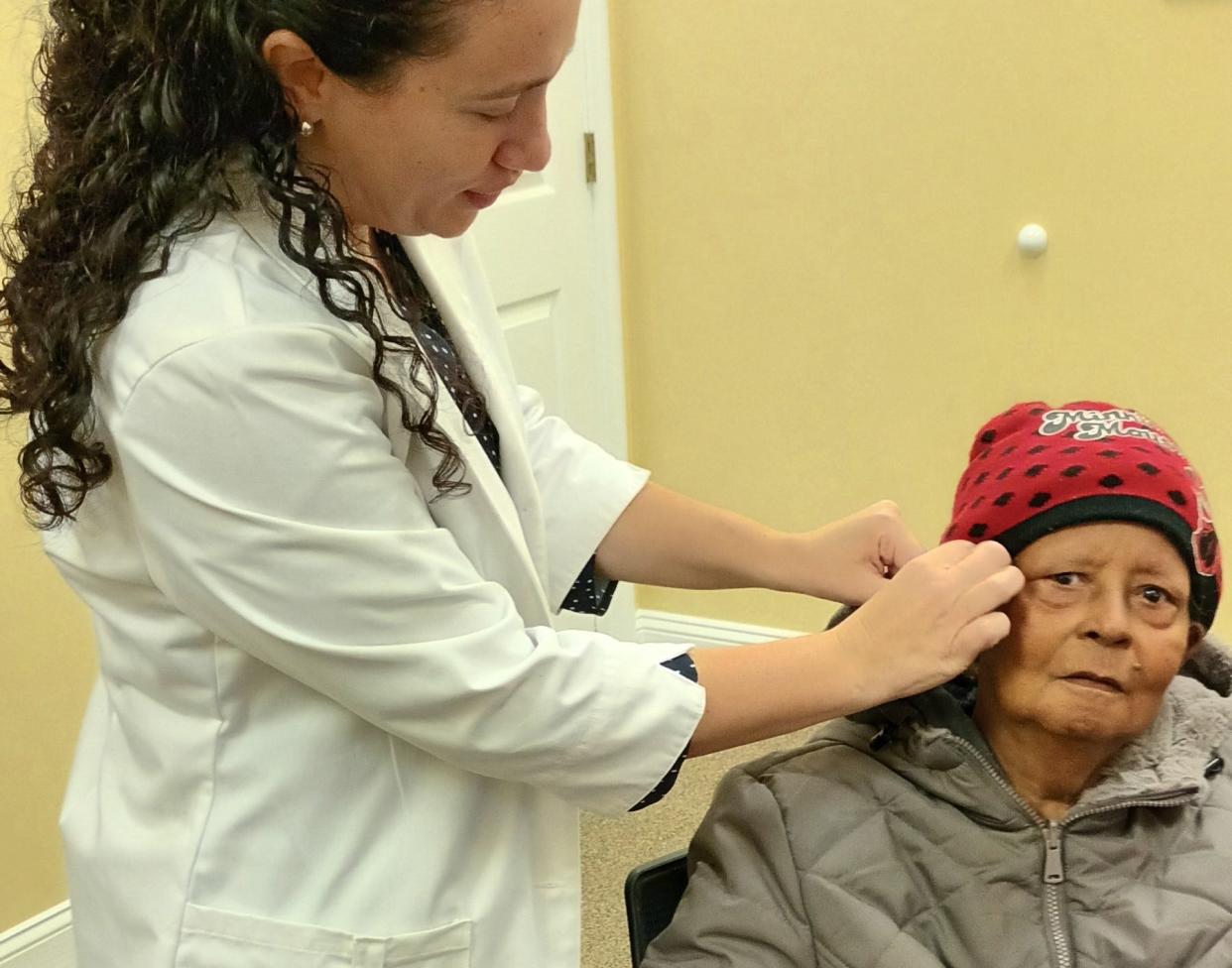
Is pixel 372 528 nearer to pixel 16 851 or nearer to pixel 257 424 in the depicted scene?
pixel 257 424

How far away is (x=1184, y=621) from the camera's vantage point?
130 centimetres

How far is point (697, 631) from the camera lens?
310 cm

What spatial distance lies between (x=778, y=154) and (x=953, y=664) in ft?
5.56

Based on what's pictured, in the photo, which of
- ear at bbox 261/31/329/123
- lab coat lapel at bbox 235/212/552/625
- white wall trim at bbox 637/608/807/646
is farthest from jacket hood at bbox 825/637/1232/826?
white wall trim at bbox 637/608/807/646

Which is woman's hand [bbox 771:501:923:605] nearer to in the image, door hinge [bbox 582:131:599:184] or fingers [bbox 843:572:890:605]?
fingers [bbox 843:572:890:605]

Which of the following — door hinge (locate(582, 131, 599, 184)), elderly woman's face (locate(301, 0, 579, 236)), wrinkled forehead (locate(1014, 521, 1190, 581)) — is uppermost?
elderly woman's face (locate(301, 0, 579, 236))

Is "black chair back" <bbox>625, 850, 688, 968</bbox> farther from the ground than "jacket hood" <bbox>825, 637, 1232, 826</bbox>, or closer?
closer

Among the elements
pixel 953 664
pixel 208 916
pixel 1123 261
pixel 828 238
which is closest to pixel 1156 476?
pixel 953 664

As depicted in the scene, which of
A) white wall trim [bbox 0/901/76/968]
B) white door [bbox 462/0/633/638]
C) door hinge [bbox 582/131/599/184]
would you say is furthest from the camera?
door hinge [bbox 582/131/599/184]

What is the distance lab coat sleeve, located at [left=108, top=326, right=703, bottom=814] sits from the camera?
3.14 feet

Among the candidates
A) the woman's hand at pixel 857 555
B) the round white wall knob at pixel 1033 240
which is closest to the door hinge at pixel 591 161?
the round white wall knob at pixel 1033 240

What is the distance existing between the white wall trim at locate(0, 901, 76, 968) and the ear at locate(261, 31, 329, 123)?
1577 mm

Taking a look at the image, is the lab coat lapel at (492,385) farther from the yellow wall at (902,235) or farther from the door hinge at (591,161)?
the door hinge at (591,161)

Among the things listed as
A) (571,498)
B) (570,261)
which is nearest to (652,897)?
(571,498)
